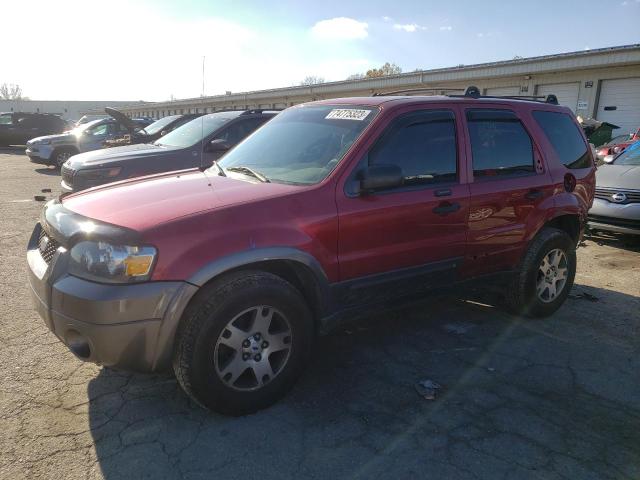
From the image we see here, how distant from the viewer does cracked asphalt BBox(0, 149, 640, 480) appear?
2.56 m

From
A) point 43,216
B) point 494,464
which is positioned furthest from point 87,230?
point 494,464

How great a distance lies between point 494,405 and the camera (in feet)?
10.3

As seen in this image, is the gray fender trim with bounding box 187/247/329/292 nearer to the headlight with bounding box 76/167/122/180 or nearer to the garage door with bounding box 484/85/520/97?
the headlight with bounding box 76/167/122/180

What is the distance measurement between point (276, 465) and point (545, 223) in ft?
10.5

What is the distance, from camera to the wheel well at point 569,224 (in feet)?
15.2

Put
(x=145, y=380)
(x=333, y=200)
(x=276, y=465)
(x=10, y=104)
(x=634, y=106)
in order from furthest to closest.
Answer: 1. (x=10, y=104)
2. (x=634, y=106)
3. (x=145, y=380)
4. (x=333, y=200)
5. (x=276, y=465)

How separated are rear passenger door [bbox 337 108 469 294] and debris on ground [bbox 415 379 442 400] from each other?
2.30 ft

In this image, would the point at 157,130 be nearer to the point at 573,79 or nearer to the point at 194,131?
the point at 194,131

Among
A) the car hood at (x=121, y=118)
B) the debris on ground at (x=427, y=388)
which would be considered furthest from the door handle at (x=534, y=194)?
the car hood at (x=121, y=118)

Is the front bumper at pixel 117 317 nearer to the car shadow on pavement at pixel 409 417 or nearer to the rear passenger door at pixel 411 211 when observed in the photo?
the car shadow on pavement at pixel 409 417

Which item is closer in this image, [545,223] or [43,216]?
[43,216]

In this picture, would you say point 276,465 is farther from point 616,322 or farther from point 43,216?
point 616,322

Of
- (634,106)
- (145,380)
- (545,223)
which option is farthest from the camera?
(634,106)

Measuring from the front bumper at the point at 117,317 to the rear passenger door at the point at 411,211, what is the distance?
3.75ft
